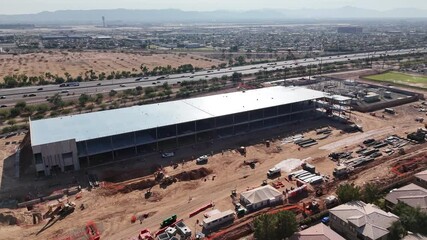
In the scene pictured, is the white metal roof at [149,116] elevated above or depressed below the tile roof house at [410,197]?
above

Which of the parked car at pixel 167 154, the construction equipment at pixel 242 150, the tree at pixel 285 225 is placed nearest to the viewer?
the tree at pixel 285 225

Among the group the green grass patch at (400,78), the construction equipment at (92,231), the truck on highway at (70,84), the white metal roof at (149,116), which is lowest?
the construction equipment at (92,231)

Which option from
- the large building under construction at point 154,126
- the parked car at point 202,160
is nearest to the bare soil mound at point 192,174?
the parked car at point 202,160

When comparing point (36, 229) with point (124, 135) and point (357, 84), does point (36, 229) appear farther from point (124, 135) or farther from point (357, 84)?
point (357, 84)

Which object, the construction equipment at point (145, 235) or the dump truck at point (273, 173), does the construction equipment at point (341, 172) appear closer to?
the dump truck at point (273, 173)

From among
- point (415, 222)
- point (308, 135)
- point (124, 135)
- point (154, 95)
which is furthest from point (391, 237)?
point (154, 95)

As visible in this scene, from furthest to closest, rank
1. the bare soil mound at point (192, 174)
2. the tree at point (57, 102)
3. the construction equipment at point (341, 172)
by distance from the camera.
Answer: the tree at point (57, 102) → the bare soil mound at point (192, 174) → the construction equipment at point (341, 172)
